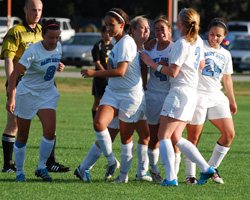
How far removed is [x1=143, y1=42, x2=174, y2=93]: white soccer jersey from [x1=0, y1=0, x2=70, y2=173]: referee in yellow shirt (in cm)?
167

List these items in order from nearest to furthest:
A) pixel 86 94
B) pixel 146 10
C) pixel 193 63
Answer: pixel 193 63, pixel 86 94, pixel 146 10

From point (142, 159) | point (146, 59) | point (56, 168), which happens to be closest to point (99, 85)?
point (56, 168)

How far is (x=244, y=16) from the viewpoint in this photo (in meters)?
47.2

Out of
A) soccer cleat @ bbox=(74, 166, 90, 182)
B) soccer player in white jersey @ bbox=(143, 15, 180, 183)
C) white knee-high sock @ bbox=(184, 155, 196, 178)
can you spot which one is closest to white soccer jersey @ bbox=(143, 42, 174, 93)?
soccer player in white jersey @ bbox=(143, 15, 180, 183)

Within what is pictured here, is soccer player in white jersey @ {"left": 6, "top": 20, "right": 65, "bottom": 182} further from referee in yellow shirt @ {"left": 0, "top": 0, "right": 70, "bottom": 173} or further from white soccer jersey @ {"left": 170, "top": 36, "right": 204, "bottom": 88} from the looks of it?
white soccer jersey @ {"left": 170, "top": 36, "right": 204, "bottom": 88}

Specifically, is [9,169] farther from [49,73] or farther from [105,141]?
[105,141]

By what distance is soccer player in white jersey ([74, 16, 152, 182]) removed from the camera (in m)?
7.08

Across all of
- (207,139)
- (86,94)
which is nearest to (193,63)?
(207,139)

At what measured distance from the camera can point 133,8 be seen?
4809 cm

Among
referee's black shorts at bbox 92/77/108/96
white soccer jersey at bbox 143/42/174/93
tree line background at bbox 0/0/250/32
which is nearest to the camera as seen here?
white soccer jersey at bbox 143/42/174/93

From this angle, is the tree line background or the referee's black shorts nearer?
the referee's black shorts

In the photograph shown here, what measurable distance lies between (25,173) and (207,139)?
15.9 feet

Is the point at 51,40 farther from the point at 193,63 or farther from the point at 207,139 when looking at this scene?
the point at 207,139

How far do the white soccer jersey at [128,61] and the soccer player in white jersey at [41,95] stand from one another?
0.73m
